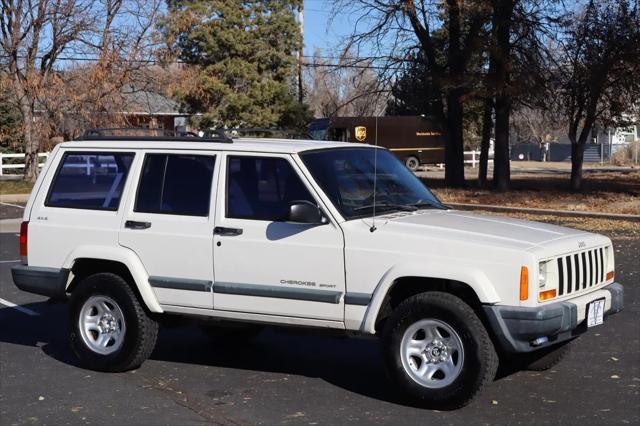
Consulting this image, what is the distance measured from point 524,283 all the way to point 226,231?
2.27 metres

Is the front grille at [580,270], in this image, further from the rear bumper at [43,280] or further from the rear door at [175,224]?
the rear bumper at [43,280]

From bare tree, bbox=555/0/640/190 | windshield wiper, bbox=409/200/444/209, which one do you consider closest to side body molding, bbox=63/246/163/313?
windshield wiper, bbox=409/200/444/209

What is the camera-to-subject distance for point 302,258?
655cm

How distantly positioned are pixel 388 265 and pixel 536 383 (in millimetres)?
1630

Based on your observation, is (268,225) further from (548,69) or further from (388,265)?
(548,69)

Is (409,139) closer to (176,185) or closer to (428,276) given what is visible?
(176,185)

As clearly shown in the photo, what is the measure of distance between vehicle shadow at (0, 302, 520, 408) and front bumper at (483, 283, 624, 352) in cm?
93

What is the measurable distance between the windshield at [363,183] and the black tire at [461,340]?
838 millimetres

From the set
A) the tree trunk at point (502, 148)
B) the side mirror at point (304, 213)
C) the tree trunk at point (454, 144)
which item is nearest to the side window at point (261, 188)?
the side mirror at point (304, 213)

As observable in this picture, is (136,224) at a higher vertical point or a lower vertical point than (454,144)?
lower

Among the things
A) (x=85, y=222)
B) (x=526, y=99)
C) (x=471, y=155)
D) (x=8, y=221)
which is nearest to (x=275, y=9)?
(x=471, y=155)

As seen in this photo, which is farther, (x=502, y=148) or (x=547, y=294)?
(x=502, y=148)

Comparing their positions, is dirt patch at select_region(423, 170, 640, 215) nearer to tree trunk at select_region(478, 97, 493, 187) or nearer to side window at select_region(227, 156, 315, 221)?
tree trunk at select_region(478, 97, 493, 187)

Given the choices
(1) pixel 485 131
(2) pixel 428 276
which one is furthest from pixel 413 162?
(2) pixel 428 276
